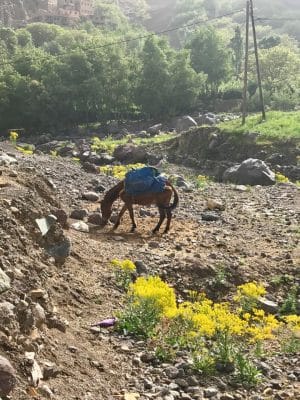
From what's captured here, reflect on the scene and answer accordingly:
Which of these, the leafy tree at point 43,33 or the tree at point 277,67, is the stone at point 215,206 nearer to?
the tree at point 277,67

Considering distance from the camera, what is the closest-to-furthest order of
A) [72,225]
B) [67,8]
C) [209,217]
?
[72,225] < [209,217] < [67,8]

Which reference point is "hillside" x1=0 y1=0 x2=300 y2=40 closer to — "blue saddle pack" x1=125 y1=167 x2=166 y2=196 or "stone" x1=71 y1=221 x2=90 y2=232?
"blue saddle pack" x1=125 y1=167 x2=166 y2=196

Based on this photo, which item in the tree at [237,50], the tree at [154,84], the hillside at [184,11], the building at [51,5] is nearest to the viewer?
the tree at [154,84]

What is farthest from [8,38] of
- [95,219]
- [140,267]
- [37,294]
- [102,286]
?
[37,294]

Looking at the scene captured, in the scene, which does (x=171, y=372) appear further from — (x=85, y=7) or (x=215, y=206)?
(x=85, y=7)

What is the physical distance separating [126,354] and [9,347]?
1698 mm

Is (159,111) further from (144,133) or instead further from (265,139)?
(265,139)

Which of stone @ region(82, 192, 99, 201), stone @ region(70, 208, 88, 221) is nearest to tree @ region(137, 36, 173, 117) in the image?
stone @ region(82, 192, 99, 201)

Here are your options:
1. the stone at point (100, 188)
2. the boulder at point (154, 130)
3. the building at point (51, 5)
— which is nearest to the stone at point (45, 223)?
the stone at point (100, 188)

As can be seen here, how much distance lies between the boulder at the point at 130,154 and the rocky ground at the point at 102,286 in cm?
1351

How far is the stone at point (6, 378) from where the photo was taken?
3891 mm

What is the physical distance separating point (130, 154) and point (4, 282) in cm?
2161

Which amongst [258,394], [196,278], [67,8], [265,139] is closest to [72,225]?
[196,278]

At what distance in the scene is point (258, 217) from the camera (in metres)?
14.1
